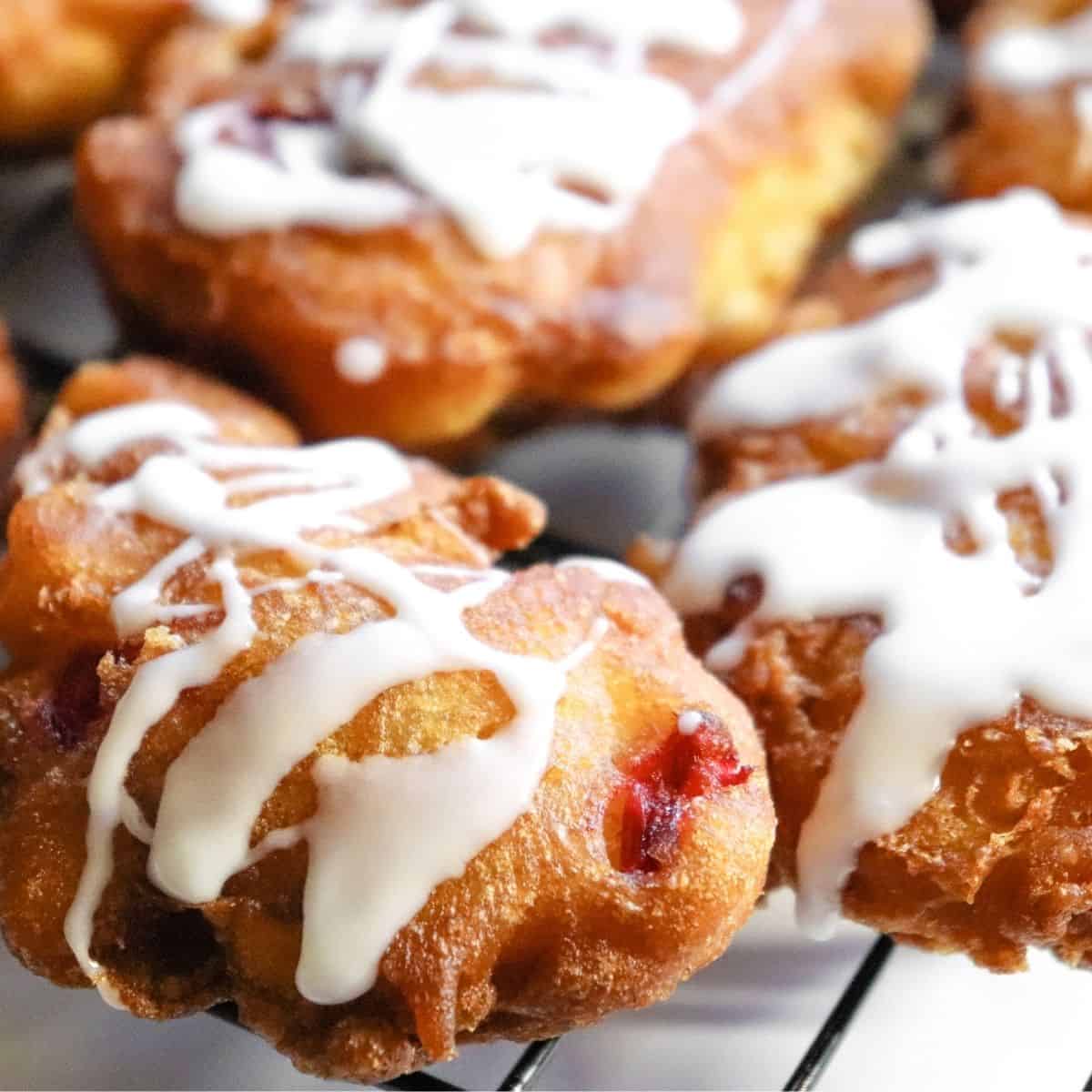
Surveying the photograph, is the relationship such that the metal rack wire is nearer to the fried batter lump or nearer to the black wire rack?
the black wire rack

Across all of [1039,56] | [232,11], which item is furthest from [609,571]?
[1039,56]

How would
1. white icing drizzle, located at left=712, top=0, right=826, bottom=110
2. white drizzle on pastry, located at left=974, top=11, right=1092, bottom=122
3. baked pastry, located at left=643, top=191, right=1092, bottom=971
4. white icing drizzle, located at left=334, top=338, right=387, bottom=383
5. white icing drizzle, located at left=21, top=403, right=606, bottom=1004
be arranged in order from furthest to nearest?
white drizzle on pastry, located at left=974, top=11, right=1092, bottom=122, white icing drizzle, located at left=712, top=0, right=826, bottom=110, white icing drizzle, located at left=334, top=338, right=387, bottom=383, baked pastry, located at left=643, top=191, right=1092, bottom=971, white icing drizzle, located at left=21, top=403, right=606, bottom=1004

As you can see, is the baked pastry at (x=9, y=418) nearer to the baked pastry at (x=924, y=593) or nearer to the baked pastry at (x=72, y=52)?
the baked pastry at (x=72, y=52)

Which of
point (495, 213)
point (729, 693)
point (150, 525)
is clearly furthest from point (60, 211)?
point (729, 693)

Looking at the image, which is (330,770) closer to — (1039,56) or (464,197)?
(464,197)

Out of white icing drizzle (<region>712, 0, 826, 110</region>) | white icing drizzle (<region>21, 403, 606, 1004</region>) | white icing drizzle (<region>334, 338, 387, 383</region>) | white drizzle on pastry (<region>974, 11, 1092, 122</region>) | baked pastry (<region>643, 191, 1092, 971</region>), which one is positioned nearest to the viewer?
white icing drizzle (<region>21, 403, 606, 1004</region>)

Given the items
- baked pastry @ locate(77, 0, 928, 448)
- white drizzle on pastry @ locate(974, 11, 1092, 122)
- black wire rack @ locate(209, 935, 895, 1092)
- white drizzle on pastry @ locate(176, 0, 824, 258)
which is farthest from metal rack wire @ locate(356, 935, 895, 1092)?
white drizzle on pastry @ locate(974, 11, 1092, 122)

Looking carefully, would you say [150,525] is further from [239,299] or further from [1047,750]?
[1047,750]
